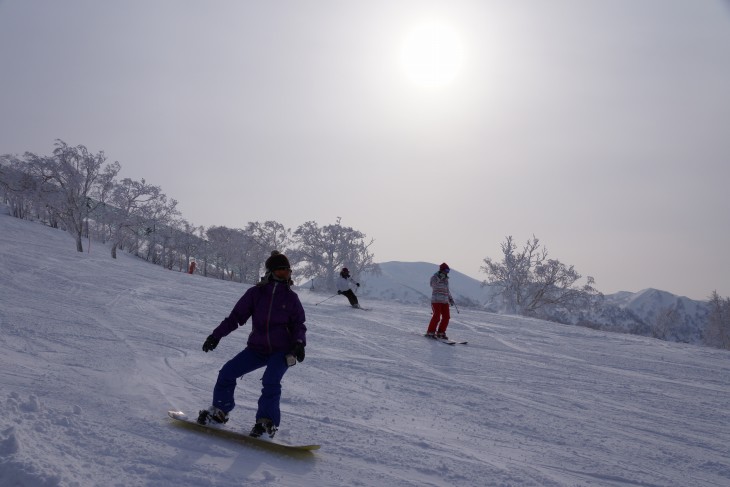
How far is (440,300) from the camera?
11875 mm

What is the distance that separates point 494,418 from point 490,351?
5370 millimetres

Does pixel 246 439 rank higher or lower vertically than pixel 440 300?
lower

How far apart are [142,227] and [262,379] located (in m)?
45.1

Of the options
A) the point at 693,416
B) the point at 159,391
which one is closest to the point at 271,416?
the point at 159,391

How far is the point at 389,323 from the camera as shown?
14.3 meters

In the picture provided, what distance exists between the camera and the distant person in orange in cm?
1190

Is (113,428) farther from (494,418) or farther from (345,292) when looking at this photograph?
(345,292)

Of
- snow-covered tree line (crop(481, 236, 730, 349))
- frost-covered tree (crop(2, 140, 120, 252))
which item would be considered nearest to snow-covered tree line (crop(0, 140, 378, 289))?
frost-covered tree (crop(2, 140, 120, 252))

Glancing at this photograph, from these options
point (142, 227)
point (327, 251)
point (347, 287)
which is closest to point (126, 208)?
point (142, 227)

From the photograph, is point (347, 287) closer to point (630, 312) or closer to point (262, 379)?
point (262, 379)

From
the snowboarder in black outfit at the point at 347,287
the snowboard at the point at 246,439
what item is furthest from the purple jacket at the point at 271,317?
the snowboarder in black outfit at the point at 347,287

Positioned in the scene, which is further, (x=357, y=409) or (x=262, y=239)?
(x=262, y=239)

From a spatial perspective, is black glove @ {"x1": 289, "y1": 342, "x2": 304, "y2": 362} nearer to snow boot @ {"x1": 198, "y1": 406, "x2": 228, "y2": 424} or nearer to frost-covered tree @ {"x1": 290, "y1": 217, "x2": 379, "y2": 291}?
snow boot @ {"x1": 198, "y1": 406, "x2": 228, "y2": 424}

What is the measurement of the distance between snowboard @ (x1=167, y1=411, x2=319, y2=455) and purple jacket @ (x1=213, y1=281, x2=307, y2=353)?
2.33ft
